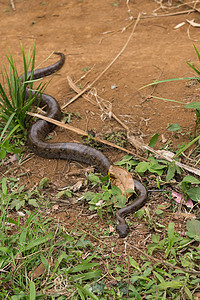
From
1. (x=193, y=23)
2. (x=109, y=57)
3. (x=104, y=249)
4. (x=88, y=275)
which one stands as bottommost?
(x=104, y=249)

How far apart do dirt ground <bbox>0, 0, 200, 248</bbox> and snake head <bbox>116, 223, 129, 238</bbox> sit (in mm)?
150

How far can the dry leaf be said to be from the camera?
4211mm

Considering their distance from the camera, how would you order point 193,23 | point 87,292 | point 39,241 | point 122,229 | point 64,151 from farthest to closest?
point 193,23, point 64,151, point 122,229, point 39,241, point 87,292

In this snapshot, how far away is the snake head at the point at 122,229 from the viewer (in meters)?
3.61

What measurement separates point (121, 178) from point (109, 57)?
366cm

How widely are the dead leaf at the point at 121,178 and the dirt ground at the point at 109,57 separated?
347 millimetres

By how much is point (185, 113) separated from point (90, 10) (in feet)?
18.7

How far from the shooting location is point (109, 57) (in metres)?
6.96

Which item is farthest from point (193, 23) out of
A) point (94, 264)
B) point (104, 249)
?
point (94, 264)

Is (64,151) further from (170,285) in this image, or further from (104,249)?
(170,285)

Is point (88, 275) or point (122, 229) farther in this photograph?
point (122, 229)

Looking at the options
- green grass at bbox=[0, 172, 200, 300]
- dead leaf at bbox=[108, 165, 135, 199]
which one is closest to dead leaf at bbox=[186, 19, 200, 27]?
dead leaf at bbox=[108, 165, 135, 199]

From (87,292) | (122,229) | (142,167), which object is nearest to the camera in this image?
(87,292)

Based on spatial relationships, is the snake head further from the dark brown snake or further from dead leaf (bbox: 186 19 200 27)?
dead leaf (bbox: 186 19 200 27)
